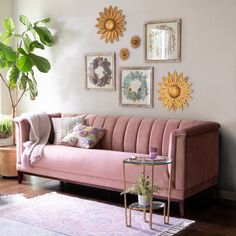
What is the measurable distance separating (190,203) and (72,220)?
1.29 metres

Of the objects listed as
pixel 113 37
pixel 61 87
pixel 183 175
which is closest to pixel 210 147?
pixel 183 175

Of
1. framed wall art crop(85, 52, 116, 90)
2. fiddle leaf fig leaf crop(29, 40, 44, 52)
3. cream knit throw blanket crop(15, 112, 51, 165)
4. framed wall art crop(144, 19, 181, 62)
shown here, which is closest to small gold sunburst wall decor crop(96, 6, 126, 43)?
framed wall art crop(85, 52, 116, 90)

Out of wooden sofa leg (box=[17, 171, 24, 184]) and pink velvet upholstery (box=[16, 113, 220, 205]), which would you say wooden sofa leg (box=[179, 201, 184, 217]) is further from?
wooden sofa leg (box=[17, 171, 24, 184])

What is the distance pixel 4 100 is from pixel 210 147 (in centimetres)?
324

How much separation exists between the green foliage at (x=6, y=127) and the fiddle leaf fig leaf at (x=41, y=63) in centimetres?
79

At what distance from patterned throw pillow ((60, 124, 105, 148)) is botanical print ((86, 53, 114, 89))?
0.67 m

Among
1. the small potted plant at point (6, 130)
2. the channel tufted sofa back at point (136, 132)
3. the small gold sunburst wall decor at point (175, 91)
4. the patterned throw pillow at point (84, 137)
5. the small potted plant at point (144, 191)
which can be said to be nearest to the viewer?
the small potted plant at point (144, 191)

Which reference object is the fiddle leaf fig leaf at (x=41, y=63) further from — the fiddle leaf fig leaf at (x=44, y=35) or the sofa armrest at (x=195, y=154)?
the sofa armrest at (x=195, y=154)

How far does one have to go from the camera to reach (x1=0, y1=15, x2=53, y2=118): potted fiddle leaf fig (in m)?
5.75

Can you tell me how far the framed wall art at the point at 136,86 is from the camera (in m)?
5.36

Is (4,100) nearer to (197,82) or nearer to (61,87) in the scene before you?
(61,87)

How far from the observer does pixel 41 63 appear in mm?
5875

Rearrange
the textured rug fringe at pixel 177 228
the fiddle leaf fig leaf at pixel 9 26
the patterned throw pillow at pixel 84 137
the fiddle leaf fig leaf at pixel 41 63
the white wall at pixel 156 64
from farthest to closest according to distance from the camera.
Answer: the fiddle leaf fig leaf at pixel 9 26
the fiddle leaf fig leaf at pixel 41 63
the patterned throw pillow at pixel 84 137
the white wall at pixel 156 64
the textured rug fringe at pixel 177 228

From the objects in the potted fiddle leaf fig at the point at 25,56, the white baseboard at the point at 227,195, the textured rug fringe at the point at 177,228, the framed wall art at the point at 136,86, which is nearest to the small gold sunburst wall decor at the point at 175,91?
the framed wall art at the point at 136,86
